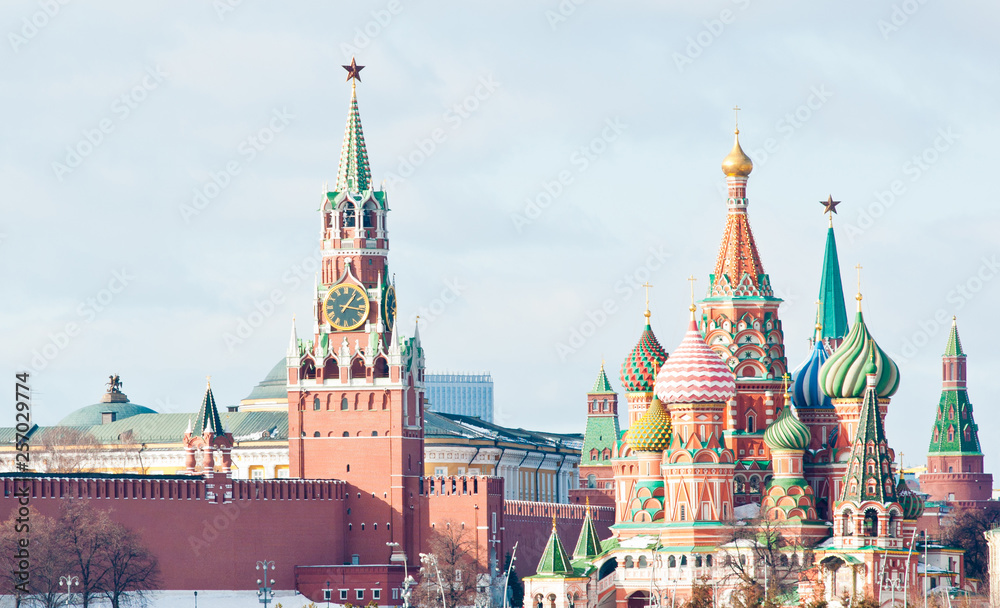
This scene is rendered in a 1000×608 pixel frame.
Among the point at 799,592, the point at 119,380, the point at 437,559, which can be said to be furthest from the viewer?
the point at 119,380

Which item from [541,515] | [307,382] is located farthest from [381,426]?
[541,515]

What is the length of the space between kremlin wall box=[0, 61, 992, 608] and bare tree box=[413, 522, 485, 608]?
0.47 m

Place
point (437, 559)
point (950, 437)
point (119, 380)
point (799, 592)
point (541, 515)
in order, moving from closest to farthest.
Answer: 1. point (799, 592)
2. point (437, 559)
3. point (541, 515)
4. point (119, 380)
5. point (950, 437)

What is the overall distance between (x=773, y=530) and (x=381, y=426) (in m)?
22.8

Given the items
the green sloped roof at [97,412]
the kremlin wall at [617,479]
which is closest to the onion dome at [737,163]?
the kremlin wall at [617,479]

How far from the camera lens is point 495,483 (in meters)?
126

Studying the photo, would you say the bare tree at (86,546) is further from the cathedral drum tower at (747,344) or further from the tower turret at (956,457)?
the tower turret at (956,457)

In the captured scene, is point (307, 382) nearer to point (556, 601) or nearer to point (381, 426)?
point (381, 426)

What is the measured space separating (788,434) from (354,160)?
93.1 feet

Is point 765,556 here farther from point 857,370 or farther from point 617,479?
point 617,479

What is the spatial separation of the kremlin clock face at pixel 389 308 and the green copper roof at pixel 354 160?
17.5 ft

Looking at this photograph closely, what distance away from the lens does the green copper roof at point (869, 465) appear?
107875 mm

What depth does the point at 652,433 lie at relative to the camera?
116 metres

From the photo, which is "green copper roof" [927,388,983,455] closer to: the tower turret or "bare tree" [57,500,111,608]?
the tower turret
